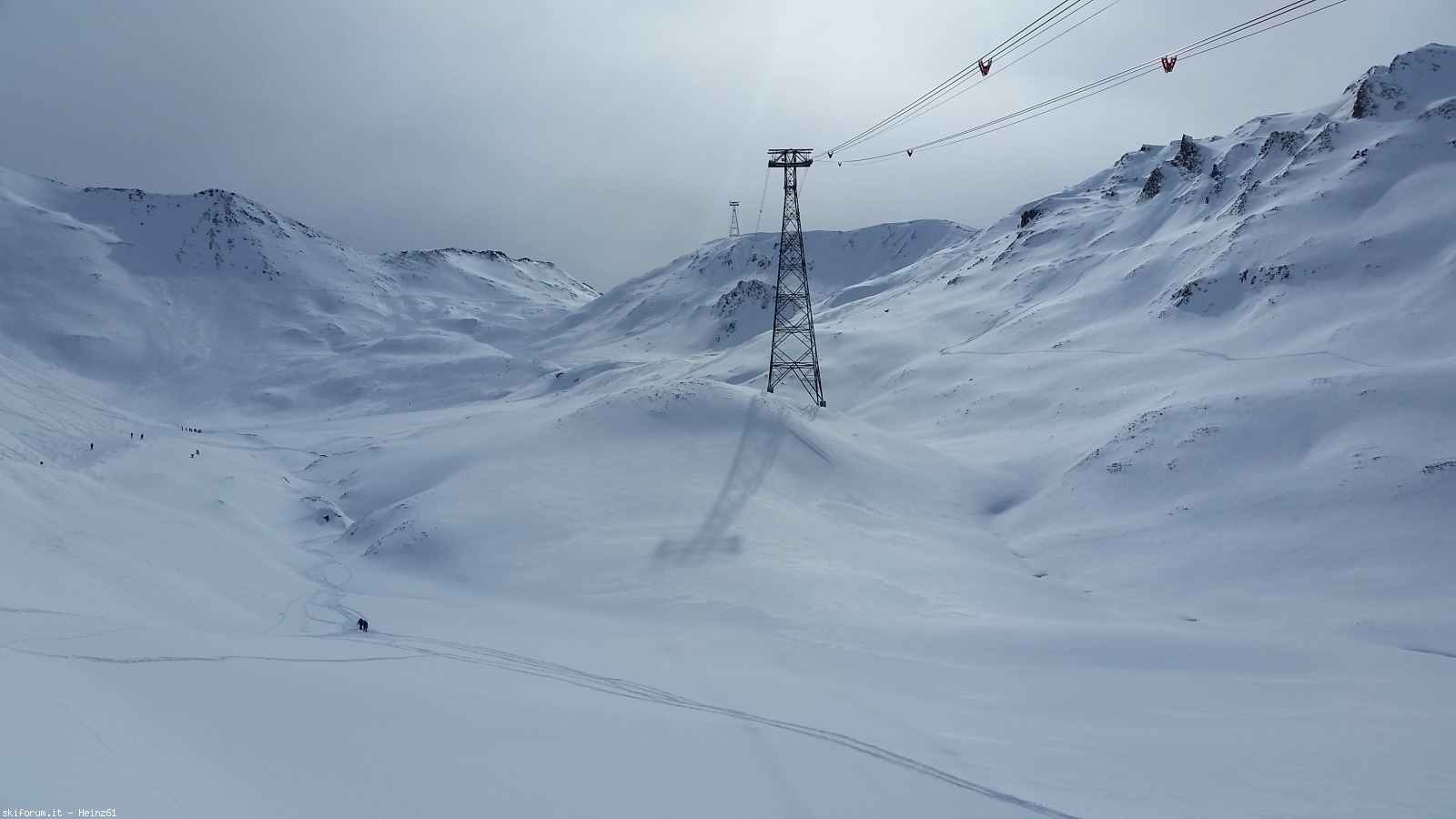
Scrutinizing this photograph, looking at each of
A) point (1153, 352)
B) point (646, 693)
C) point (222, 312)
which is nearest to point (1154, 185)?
point (1153, 352)

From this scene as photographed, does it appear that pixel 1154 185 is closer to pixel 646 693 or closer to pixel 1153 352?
pixel 1153 352

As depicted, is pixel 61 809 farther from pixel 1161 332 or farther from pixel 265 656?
pixel 1161 332

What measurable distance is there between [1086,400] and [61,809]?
51.8 metres

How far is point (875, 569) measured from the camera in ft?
104

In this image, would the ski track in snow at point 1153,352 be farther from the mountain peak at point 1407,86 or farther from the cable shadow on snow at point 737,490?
the mountain peak at point 1407,86

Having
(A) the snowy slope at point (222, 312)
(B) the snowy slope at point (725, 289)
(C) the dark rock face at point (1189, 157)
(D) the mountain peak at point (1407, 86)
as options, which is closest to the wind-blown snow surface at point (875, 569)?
(D) the mountain peak at point (1407, 86)

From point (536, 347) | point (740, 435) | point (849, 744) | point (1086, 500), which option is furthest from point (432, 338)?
point (849, 744)

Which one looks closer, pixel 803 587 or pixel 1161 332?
pixel 803 587

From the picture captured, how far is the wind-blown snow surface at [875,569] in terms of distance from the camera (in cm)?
1386

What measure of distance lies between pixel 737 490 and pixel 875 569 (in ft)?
27.1

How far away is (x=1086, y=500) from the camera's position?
38.4m

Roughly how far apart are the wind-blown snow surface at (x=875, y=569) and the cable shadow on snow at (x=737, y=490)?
190mm

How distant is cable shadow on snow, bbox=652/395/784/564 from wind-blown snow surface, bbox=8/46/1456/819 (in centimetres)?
19

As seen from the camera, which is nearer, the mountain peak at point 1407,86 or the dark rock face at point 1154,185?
the mountain peak at point 1407,86
